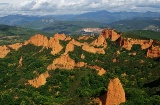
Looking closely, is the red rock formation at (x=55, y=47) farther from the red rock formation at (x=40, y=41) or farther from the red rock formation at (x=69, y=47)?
the red rock formation at (x=40, y=41)

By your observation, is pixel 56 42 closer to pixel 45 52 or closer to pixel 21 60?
pixel 45 52

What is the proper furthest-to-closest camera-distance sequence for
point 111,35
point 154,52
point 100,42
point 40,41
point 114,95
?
1. point 111,35
2. point 40,41
3. point 100,42
4. point 154,52
5. point 114,95

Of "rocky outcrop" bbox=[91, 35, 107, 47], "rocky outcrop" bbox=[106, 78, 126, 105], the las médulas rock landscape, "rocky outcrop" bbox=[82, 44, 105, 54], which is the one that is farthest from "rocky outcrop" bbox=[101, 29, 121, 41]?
"rocky outcrop" bbox=[106, 78, 126, 105]

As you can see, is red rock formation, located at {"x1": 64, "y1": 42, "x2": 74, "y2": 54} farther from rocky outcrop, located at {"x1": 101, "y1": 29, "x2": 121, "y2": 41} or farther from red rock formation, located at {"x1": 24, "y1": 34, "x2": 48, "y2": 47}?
rocky outcrop, located at {"x1": 101, "y1": 29, "x2": 121, "y2": 41}

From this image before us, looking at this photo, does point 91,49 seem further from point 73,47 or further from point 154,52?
point 154,52

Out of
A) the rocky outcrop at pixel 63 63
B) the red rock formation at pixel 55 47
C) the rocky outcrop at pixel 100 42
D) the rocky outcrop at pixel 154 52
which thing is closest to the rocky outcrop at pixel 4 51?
the red rock formation at pixel 55 47

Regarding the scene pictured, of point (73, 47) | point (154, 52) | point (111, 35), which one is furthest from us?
point (111, 35)

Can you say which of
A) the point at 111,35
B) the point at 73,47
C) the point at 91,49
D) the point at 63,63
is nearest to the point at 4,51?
the point at 73,47

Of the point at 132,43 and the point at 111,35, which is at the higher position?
the point at 111,35

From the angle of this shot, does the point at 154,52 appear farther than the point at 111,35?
No
